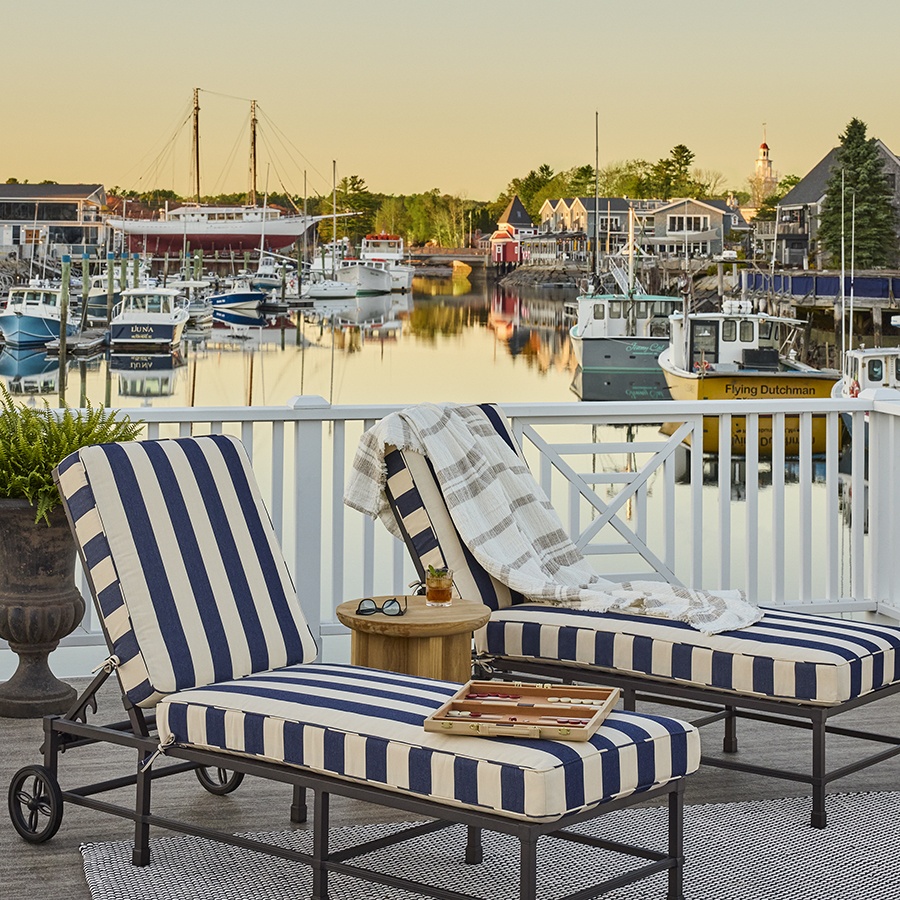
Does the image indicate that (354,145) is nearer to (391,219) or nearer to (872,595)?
(391,219)

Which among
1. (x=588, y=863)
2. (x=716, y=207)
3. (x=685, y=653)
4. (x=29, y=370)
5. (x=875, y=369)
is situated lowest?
(x=588, y=863)

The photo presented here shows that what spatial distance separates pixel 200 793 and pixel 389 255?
71.3 meters

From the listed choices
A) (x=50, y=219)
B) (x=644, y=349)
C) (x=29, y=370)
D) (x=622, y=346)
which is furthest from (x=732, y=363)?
(x=50, y=219)

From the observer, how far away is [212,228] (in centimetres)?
6769

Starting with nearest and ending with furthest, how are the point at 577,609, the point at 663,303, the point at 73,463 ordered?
the point at 73,463 → the point at 577,609 → the point at 663,303

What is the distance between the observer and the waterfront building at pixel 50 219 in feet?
202

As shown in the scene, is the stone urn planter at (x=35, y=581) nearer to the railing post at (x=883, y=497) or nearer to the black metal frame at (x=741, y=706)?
the black metal frame at (x=741, y=706)

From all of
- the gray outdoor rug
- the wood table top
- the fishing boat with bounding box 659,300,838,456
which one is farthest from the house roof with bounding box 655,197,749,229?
the gray outdoor rug

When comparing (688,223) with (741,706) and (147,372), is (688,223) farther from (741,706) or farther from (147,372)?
(741,706)

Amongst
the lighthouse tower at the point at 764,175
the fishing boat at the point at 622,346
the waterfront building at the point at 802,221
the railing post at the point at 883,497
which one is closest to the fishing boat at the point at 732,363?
the fishing boat at the point at 622,346

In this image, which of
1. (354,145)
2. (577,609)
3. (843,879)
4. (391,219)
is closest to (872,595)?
(577,609)

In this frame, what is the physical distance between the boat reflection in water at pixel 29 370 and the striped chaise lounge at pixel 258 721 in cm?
2836

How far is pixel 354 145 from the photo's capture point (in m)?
56.0

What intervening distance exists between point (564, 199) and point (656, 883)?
7528cm
